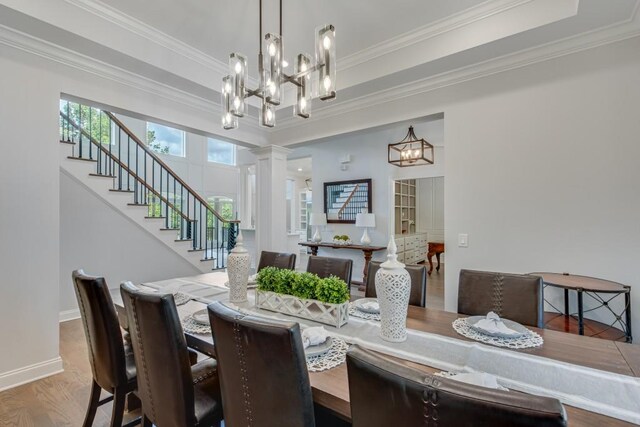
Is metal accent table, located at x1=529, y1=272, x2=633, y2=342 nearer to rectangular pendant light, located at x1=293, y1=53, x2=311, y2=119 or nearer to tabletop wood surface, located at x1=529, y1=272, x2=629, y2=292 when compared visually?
tabletop wood surface, located at x1=529, y1=272, x2=629, y2=292

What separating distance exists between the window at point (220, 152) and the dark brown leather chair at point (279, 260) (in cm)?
774

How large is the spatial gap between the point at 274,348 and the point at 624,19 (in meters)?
3.12

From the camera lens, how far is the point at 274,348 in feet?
3.01

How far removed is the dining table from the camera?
95 centimetres

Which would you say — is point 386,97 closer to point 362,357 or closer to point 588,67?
point 588,67

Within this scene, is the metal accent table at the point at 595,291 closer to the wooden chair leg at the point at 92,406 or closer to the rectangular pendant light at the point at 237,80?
the rectangular pendant light at the point at 237,80

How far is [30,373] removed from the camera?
8.04ft

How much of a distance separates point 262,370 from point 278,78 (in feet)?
5.36

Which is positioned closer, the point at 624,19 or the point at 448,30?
the point at 624,19

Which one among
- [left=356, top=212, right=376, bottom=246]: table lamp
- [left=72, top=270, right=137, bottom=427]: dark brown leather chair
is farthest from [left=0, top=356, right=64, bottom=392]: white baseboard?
[left=356, top=212, right=376, bottom=246]: table lamp

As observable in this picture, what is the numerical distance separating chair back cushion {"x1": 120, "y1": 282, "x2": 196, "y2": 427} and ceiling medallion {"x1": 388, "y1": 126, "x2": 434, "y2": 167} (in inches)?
181

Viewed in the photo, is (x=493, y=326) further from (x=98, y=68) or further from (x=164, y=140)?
(x=164, y=140)

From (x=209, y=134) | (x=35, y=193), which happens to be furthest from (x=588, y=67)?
(x=35, y=193)

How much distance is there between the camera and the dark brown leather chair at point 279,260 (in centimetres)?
282
